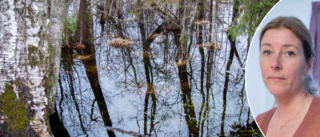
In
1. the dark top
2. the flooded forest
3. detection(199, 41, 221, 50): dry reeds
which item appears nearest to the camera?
the dark top

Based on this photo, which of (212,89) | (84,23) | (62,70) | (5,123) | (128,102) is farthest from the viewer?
(84,23)

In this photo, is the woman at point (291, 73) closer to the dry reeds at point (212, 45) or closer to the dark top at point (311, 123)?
the dark top at point (311, 123)

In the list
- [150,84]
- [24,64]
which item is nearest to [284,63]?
[24,64]

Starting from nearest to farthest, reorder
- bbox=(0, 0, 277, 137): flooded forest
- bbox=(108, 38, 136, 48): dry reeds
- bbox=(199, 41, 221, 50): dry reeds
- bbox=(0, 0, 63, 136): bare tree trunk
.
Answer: bbox=(0, 0, 63, 136): bare tree trunk
bbox=(0, 0, 277, 137): flooded forest
bbox=(199, 41, 221, 50): dry reeds
bbox=(108, 38, 136, 48): dry reeds

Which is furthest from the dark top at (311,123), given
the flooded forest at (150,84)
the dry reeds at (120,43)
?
the dry reeds at (120,43)

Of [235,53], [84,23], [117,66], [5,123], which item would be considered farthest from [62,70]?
[235,53]

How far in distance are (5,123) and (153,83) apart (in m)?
3.83

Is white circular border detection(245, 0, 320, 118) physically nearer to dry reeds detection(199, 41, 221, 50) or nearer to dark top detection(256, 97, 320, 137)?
dark top detection(256, 97, 320, 137)

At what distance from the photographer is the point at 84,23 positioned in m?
9.30

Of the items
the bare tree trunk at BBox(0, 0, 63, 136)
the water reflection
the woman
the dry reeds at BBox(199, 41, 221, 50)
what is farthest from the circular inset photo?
the dry reeds at BBox(199, 41, 221, 50)

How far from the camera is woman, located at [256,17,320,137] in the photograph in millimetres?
1105

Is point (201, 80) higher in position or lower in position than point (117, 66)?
lower

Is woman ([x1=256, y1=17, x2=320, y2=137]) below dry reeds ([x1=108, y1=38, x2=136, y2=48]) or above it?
below

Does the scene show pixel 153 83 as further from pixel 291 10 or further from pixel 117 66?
pixel 291 10
